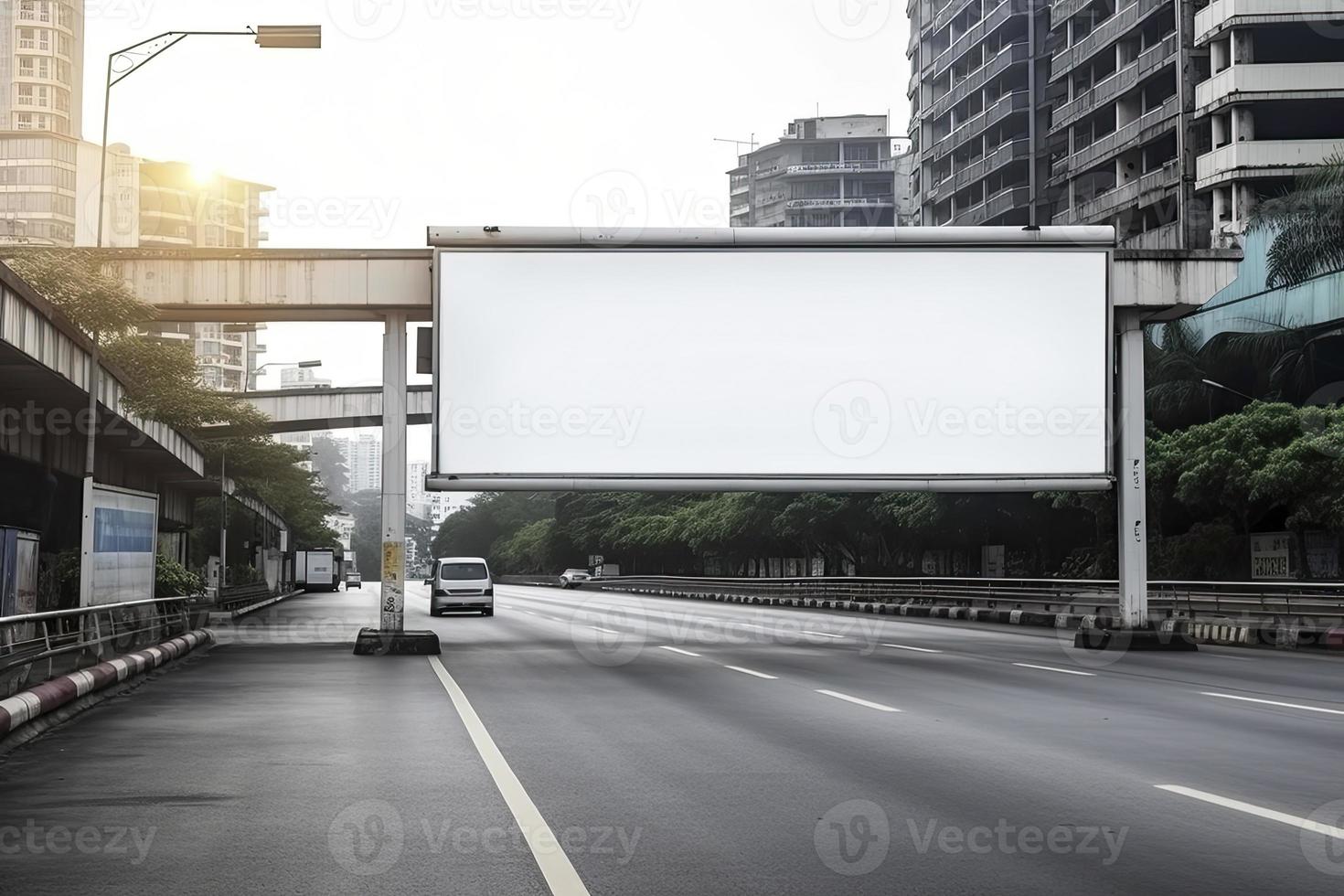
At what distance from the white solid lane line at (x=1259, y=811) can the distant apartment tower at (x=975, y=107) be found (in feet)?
289

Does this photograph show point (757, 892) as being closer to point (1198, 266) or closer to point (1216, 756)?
point (1216, 756)

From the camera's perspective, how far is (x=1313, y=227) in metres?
47.3

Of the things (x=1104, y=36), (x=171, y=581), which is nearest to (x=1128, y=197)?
(x=1104, y=36)

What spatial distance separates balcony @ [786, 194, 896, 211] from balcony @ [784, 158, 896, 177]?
2.73m

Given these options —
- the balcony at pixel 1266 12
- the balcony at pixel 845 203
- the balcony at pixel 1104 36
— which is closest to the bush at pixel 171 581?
the balcony at pixel 1266 12

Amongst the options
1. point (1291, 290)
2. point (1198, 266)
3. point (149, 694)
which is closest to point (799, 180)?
point (1291, 290)

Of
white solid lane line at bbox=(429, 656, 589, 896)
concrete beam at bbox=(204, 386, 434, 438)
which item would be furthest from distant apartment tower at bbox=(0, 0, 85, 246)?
white solid lane line at bbox=(429, 656, 589, 896)

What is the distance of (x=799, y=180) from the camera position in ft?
543

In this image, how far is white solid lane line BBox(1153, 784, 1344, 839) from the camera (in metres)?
8.04

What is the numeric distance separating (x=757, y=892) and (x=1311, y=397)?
4923cm

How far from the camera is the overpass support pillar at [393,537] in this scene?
2480cm

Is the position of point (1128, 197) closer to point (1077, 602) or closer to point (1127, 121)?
point (1127, 121)

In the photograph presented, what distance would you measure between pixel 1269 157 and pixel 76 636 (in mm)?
61160

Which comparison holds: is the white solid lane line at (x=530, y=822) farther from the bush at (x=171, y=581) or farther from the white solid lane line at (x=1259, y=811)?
the bush at (x=171, y=581)
